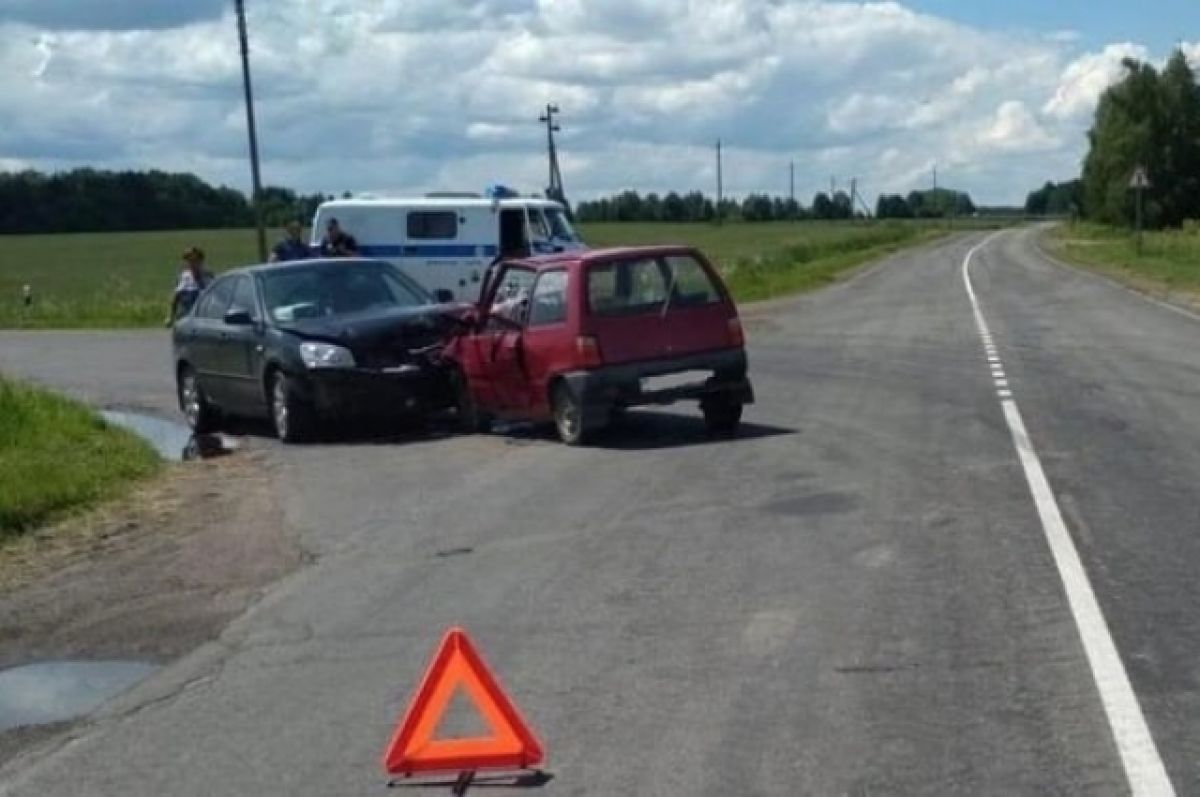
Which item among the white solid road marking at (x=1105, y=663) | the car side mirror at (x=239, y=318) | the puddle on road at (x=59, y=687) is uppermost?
the car side mirror at (x=239, y=318)

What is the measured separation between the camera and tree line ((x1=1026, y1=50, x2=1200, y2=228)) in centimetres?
11625

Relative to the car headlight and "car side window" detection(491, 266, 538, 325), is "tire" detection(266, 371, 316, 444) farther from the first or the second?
"car side window" detection(491, 266, 538, 325)

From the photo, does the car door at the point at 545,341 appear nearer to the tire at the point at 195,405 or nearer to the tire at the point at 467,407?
the tire at the point at 467,407

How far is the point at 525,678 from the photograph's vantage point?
28.2 ft

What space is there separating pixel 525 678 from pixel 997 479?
6.09 metres

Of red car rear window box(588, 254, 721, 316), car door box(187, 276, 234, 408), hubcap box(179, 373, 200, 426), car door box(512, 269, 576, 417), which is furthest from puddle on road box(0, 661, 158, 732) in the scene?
hubcap box(179, 373, 200, 426)

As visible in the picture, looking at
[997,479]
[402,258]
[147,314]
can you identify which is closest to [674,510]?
[997,479]

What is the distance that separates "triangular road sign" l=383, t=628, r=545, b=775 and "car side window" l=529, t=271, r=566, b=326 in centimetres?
1016

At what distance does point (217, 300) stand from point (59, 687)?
40.0 feet

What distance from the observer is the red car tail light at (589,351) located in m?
17.0

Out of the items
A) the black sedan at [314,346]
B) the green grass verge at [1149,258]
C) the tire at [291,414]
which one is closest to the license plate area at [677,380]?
the black sedan at [314,346]

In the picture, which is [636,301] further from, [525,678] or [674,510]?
[525,678]

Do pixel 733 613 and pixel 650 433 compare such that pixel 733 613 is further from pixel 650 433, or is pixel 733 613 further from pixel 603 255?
pixel 650 433

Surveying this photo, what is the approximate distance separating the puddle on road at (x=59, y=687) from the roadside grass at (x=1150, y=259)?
34.0 meters
